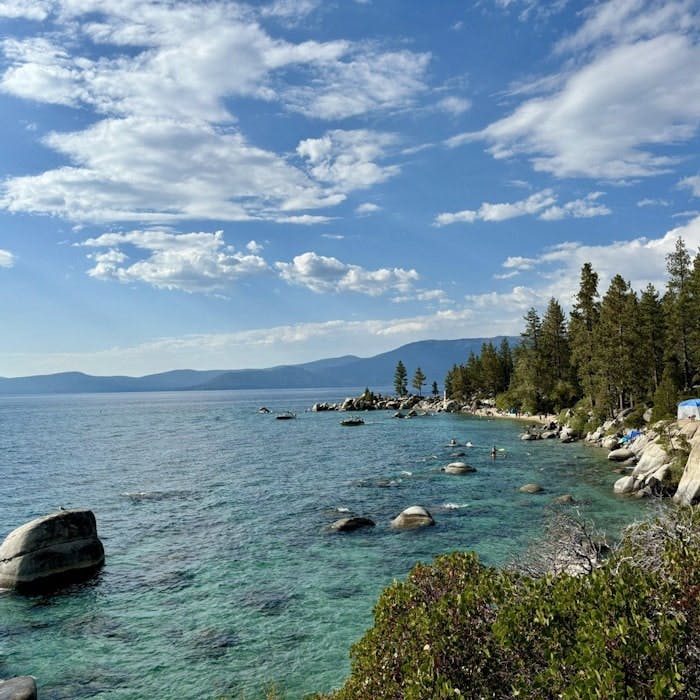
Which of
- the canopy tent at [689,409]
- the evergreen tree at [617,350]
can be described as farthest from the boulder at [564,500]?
the evergreen tree at [617,350]

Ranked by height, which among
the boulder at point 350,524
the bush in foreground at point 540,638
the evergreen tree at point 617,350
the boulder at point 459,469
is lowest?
the boulder at point 459,469

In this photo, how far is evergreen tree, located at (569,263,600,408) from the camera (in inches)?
3184

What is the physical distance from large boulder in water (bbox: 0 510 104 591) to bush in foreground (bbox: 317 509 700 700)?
2195 centimetres

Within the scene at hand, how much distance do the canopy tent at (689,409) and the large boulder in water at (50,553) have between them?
52161 millimetres

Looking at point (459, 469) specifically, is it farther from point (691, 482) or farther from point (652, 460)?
point (691, 482)

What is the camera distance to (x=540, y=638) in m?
7.95

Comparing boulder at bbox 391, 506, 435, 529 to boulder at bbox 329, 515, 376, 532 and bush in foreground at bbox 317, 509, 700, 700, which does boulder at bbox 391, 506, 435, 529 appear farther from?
bush in foreground at bbox 317, 509, 700, 700

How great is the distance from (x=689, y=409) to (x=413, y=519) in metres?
35.1

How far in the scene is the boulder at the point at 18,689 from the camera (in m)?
14.7

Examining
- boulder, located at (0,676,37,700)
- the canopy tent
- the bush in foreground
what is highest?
the bush in foreground

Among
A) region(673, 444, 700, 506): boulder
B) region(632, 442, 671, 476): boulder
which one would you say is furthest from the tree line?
region(673, 444, 700, 506): boulder

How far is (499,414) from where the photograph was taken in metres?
120

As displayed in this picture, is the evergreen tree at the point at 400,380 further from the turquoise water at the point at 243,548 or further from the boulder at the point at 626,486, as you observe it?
the boulder at the point at 626,486

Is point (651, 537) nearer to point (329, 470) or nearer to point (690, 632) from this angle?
point (690, 632)
